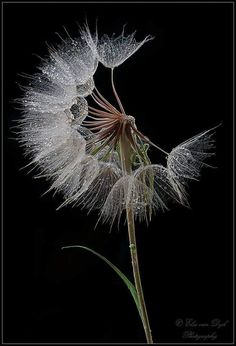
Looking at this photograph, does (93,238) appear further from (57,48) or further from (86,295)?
(57,48)

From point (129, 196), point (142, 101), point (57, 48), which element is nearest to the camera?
point (129, 196)

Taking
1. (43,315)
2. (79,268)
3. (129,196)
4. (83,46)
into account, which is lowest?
(43,315)

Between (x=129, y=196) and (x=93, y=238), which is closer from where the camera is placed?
(x=129, y=196)

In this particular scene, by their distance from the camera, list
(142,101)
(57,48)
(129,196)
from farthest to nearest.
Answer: (142,101) < (57,48) < (129,196)

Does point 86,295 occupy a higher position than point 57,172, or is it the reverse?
point 57,172

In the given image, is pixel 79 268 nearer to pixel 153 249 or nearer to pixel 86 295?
pixel 86 295

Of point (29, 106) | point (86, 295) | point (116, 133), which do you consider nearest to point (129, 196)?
point (116, 133)
